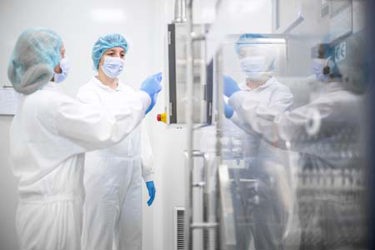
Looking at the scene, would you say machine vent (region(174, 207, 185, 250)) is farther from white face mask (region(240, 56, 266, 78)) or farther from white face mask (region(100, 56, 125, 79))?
white face mask (region(240, 56, 266, 78))

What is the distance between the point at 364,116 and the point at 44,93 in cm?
130

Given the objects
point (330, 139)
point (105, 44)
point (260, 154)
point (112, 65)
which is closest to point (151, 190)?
point (112, 65)

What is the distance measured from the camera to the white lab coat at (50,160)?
61.4 inches

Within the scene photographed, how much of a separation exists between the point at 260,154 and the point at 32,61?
42.6 inches

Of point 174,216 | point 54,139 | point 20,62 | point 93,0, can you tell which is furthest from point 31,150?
point 93,0

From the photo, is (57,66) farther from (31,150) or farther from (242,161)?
(242,161)

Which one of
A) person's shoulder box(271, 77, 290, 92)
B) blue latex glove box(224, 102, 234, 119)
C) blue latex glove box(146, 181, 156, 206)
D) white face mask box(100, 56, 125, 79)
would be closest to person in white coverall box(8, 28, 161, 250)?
white face mask box(100, 56, 125, 79)

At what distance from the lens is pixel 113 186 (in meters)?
1.91

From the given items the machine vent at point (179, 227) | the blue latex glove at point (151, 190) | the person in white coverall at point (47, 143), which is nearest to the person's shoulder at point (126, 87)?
the person in white coverall at point (47, 143)

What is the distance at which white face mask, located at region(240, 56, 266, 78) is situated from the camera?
129 centimetres

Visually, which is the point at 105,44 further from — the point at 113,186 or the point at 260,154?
the point at 260,154

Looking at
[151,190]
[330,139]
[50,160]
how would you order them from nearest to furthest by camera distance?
[330,139]
[50,160]
[151,190]

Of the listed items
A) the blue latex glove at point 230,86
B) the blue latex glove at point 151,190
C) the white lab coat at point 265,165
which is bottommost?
the blue latex glove at point 151,190

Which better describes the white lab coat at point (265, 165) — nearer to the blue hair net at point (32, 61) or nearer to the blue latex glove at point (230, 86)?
the blue latex glove at point (230, 86)
